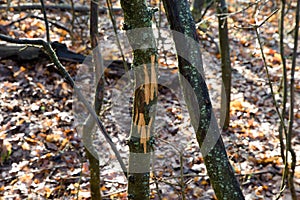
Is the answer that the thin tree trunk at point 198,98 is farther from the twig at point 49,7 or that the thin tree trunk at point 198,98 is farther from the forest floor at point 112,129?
the twig at point 49,7

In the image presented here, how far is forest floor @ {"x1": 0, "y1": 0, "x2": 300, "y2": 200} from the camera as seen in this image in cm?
384

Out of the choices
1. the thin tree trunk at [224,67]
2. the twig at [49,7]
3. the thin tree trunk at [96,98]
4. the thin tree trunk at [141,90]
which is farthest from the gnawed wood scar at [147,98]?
the twig at [49,7]

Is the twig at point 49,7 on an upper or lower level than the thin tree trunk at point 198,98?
upper

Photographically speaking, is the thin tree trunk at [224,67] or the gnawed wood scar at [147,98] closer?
the gnawed wood scar at [147,98]

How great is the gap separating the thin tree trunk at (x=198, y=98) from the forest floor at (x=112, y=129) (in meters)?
0.89

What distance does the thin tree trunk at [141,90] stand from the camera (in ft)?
5.77

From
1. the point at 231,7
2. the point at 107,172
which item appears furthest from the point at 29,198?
the point at 231,7

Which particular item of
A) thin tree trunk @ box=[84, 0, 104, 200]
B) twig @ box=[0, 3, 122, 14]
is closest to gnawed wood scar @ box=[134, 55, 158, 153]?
thin tree trunk @ box=[84, 0, 104, 200]

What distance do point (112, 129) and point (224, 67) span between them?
1.61 meters

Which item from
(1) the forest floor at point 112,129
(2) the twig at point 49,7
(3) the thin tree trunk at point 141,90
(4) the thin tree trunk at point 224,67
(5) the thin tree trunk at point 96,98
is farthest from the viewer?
(2) the twig at point 49,7

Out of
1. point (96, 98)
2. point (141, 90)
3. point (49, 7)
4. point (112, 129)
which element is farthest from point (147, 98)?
point (49, 7)

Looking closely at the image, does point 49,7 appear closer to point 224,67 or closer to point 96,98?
point 224,67

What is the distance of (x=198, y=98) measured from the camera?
7.04 feet

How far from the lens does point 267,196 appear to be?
12.5ft
